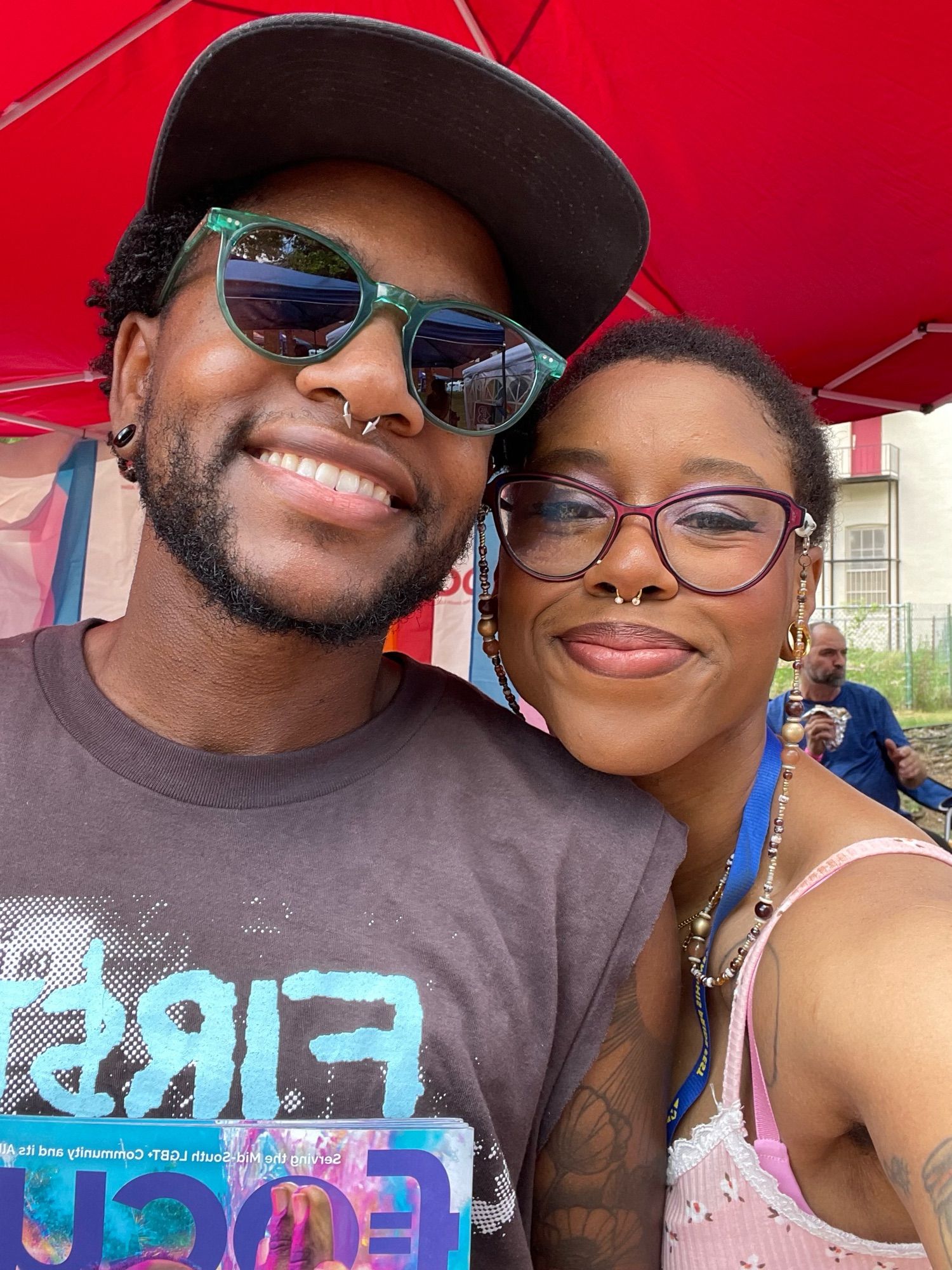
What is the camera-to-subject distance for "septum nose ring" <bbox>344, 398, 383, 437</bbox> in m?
1.43

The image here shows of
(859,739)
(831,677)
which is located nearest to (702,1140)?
(859,739)

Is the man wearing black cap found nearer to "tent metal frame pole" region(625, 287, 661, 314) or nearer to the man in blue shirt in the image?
"tent metal frame pole" region(625, 287, 661, 314)

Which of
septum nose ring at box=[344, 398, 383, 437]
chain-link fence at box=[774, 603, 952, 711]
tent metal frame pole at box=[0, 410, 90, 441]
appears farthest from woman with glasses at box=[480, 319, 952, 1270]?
chain-link fence at box=[774, 603, 952, 711]

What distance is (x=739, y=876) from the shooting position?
1640 mm

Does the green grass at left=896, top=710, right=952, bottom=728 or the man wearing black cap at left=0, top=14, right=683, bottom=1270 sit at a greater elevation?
the man wearing black cap at left=0, top=14, right=683, bottom=1270

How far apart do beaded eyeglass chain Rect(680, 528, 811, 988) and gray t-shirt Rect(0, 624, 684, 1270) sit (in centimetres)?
18

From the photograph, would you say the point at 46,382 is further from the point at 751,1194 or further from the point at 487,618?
the point at 751,1194

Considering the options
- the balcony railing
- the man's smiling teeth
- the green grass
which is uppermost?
the balcony railing

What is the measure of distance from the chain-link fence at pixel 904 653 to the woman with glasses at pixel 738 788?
11.8m

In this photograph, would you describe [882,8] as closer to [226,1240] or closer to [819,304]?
[819,304]

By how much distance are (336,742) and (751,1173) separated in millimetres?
886

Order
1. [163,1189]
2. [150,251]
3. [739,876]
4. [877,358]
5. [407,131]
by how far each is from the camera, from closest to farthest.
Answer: [163,1189] < [407,131] < [739,876] < [150,251] < [877,358]

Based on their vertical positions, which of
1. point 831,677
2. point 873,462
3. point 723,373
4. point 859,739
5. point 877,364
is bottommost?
point 859,739

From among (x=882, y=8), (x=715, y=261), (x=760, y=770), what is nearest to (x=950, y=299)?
(x=715, y=261)
